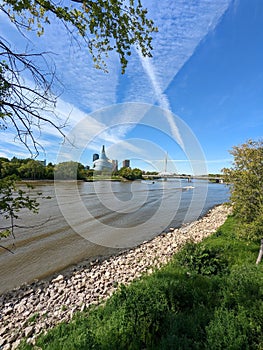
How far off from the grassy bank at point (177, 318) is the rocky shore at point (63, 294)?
62 centimetres

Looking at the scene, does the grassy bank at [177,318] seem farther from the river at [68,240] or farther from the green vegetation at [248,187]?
the river at [68,240]

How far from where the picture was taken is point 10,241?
36.8 ft

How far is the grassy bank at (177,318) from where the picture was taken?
10.1 ft

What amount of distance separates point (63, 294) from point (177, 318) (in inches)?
155

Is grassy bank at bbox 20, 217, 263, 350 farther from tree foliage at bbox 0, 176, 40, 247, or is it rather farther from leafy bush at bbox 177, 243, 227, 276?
tree foliage at bbox 0, 176, 40, 247

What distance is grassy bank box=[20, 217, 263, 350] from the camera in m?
3.06

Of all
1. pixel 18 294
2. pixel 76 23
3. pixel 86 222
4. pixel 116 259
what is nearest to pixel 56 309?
pixel 18 294

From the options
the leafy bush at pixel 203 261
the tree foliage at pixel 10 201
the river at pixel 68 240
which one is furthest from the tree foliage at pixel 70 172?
the tree foliage at pixel 10 201

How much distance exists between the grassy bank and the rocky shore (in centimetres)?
62

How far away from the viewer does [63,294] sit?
19.9ft

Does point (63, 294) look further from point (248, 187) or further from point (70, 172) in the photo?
point (70, 172)

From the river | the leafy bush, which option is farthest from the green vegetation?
the river

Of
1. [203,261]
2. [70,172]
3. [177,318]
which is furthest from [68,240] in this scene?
[70,172]

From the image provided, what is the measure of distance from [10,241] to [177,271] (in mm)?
9877
